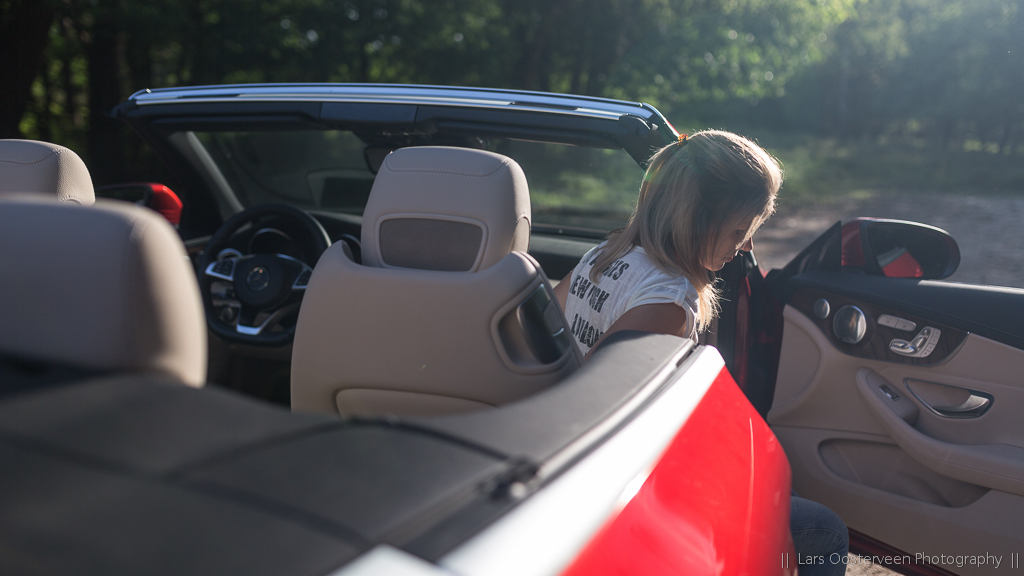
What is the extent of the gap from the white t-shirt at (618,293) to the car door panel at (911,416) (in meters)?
0.92

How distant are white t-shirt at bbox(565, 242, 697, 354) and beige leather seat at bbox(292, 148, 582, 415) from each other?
0.23m

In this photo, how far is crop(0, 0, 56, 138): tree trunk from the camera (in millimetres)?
7791

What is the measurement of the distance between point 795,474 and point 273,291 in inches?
88.9

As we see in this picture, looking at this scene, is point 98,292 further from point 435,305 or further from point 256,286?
point 256,286

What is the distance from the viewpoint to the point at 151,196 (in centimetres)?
383

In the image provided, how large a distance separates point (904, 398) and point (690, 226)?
1118 millimetres

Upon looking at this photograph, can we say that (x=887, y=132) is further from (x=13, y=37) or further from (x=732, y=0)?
(x=13, y=37)

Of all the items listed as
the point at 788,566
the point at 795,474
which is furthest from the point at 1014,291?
the point at 788,566

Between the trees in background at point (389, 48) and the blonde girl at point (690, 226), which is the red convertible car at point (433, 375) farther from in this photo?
the trees in background at point (389, 48)

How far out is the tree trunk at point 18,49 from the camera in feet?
25.6

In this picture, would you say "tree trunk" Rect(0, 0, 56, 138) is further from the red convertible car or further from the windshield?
the windshield

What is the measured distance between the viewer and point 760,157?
2.13m

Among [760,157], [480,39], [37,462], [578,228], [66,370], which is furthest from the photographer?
[480,39]

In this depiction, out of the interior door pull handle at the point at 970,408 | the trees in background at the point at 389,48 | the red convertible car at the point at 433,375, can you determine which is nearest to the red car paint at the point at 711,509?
the red convertible car at the point at 433,375
